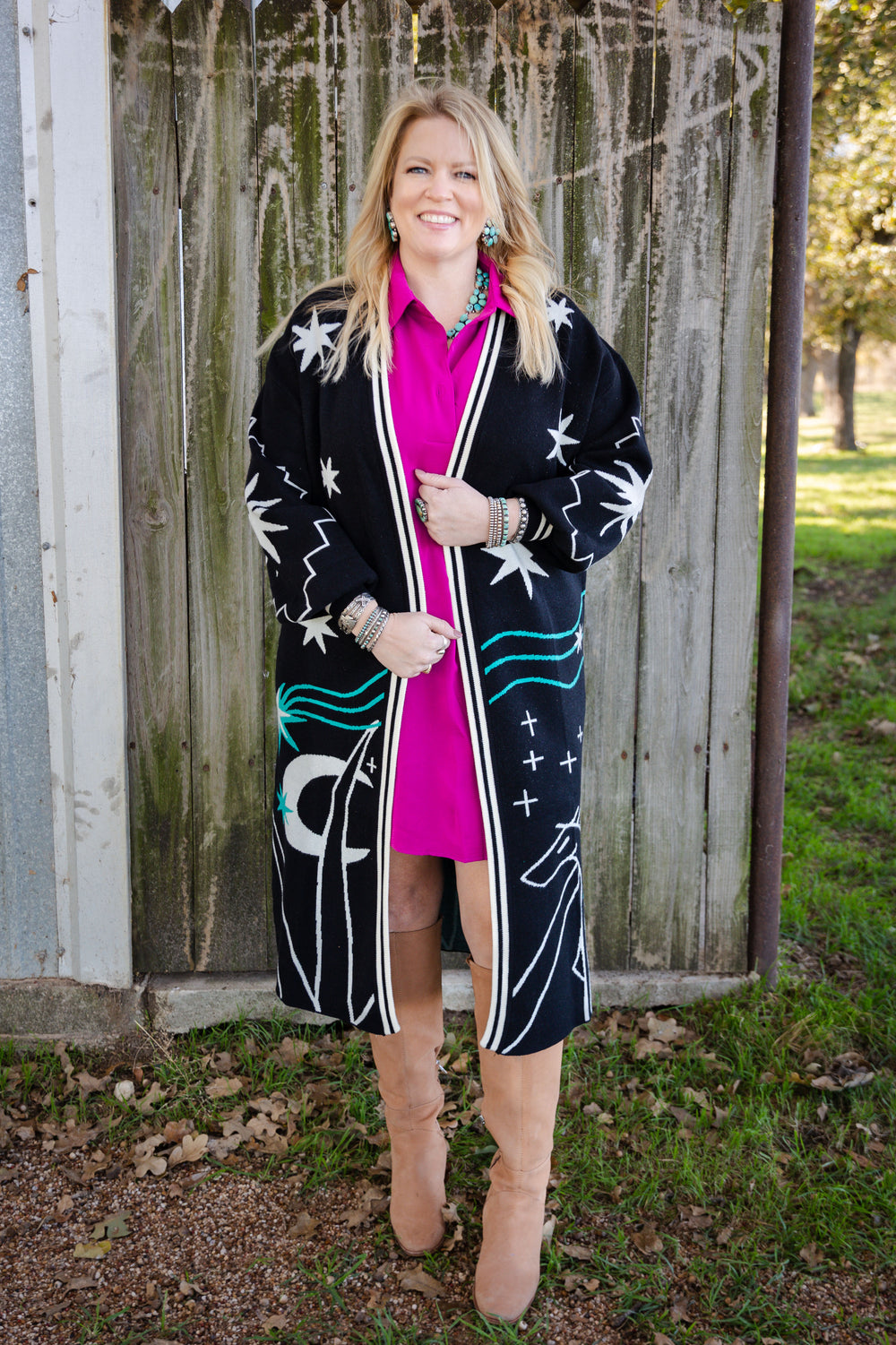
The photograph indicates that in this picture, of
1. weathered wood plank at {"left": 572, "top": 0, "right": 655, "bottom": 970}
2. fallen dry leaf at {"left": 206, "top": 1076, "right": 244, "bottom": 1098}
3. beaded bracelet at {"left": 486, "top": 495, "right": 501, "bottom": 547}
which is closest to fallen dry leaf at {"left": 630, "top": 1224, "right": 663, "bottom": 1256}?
weathered wood plank at {"left": 572, "top": 0, "right": 655, "bottom": 970}

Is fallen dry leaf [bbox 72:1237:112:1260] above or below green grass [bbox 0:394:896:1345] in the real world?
below

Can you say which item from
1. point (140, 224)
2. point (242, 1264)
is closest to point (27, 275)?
point (140, 224)

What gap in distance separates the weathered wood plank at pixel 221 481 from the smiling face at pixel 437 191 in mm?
1014

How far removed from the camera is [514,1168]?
2225mm

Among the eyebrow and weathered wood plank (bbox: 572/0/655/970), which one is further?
weathered wood plank (bbox: 572/0/655/970)

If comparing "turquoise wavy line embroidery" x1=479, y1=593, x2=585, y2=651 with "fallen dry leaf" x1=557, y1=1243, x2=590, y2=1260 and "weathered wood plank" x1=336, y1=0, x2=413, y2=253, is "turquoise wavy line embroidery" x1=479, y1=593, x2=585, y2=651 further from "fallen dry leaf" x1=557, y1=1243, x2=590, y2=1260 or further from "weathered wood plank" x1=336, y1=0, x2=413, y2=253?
"weathered wood plank" x1=336, y1=0, x2=413, y2=253

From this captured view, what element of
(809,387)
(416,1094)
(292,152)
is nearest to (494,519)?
(416,1094)

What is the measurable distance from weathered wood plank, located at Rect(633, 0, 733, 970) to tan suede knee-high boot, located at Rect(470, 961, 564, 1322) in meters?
1.18

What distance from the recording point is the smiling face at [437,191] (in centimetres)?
204

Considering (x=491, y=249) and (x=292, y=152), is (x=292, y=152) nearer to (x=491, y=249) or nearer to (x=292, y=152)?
(x=292, y=152)

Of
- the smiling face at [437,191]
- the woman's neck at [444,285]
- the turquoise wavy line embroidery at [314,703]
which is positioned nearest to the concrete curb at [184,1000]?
the turquoise wavy line embroidery at [314,703]

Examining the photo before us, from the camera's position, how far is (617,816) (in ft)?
10.8

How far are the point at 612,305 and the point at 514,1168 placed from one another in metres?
2.22

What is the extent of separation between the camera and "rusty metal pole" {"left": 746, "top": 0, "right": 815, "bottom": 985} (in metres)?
2.97
